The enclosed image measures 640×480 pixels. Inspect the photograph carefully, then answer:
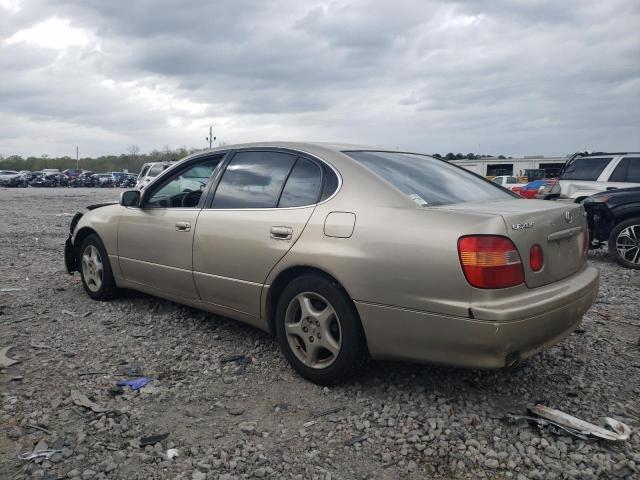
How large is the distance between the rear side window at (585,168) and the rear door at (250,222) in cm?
793

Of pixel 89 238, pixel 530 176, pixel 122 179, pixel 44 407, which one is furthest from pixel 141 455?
pixel 122 179

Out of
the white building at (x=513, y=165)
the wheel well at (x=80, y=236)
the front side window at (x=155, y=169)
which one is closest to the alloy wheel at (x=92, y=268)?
the wheel well at (x=80, y=236)

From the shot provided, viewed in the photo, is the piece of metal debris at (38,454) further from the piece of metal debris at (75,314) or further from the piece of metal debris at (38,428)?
the piece of metal debris at (75,314)

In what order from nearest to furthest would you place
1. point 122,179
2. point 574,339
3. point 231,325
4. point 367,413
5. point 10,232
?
point 367,413, point 574,339, point 231,325, point 10,232, point 122,179

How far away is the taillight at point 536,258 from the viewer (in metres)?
2.78

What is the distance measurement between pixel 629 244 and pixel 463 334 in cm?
606

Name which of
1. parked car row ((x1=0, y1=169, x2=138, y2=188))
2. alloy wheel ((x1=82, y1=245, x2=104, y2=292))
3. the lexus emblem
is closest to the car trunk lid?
the lexus emblem

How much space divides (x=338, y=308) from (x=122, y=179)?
53.5 m

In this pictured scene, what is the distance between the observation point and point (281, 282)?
340 cm

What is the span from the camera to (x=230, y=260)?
3654 mm

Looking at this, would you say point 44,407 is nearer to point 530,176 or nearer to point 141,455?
point 141,455

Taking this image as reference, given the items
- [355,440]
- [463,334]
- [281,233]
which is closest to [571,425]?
[463,334]

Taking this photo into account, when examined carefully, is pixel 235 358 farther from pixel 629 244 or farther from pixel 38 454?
pixel 629 244

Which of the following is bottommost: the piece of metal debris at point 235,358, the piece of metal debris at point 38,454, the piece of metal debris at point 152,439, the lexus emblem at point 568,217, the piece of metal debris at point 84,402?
the piece of metal debris at point 152,439
